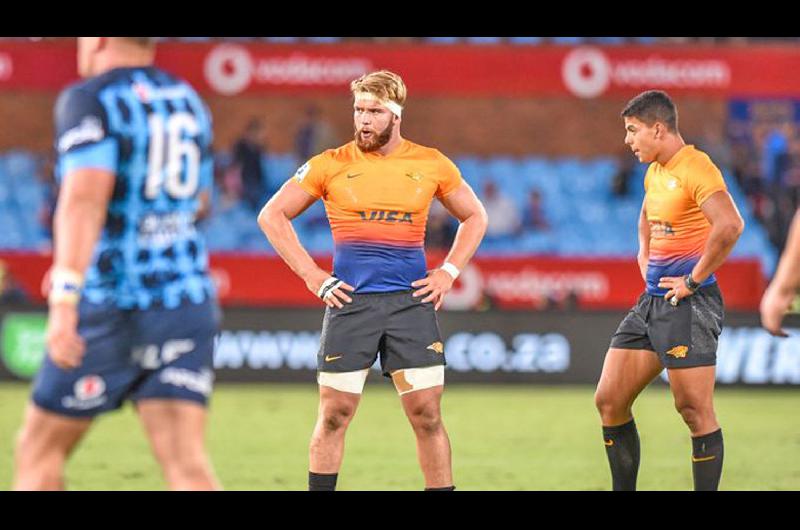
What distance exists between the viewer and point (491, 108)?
81.5 feet

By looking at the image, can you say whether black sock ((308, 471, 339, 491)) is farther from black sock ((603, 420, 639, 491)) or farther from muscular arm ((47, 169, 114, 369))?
muscular arm ((47, 169, 114, 369))

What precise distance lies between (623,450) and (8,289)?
41.5 ft

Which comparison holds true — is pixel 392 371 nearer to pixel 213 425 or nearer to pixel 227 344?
pixel 213 425

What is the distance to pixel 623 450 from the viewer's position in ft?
25.4

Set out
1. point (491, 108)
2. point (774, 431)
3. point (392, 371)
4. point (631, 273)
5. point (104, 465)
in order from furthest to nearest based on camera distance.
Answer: point (491, 108) < point (631, 273) < point (774, 431) < point (104, 465) < point (392, 371)

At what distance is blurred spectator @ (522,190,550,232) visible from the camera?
74.5 ft

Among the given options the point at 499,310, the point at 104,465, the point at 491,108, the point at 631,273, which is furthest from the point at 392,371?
the point at 491,108

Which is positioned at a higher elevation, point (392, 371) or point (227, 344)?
point (392, 371)

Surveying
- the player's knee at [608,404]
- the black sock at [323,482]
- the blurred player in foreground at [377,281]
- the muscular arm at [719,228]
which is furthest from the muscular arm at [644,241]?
the black sock at [323,482]

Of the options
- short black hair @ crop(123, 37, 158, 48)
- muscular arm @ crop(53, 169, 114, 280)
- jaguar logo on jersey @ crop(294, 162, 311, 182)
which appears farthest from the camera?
jaguar logo on jersey @ crop(294, 162, 311, 182)

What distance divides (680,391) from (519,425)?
16.6 feet

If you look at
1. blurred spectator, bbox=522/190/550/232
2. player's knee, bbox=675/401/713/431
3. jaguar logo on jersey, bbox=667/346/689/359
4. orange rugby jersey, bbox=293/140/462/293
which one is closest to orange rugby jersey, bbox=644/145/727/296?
jaguar logo on jersey, bbox=667/346/689/359

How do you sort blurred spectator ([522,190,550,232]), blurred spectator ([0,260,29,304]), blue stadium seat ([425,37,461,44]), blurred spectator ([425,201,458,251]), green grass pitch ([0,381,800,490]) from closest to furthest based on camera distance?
green grass pitch ([0,381,800,490])
blurred spectator ([0,260,29,304])
blurred spectator ([425,201,458,251])
blue stadium seat ([425,37,461,44])
blurred spectator ([522,190,550,232])

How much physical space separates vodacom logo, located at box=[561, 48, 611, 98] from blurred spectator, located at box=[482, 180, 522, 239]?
231 cm
